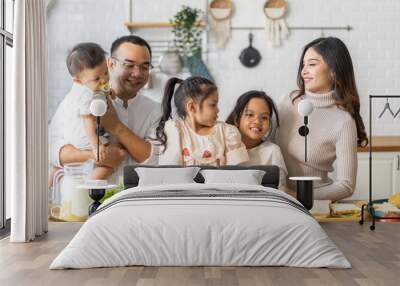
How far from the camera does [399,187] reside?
8242 mm

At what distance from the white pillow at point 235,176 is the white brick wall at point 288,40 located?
1173 mm

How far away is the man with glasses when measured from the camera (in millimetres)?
8234

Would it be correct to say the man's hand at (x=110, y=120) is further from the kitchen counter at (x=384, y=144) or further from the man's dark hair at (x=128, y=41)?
the kitchen counter at (x=384, y=144)

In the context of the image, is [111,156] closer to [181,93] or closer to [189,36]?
[181,93]

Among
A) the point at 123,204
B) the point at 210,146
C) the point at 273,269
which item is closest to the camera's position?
the point at 273,269

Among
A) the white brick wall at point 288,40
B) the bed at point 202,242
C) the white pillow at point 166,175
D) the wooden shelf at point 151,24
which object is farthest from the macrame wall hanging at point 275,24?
the bed at point 202,242

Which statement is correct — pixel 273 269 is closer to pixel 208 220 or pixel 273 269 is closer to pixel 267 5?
pixel 208 220

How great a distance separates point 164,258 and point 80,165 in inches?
133

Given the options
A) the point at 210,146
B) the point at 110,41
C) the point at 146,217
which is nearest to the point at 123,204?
the point at 146,217

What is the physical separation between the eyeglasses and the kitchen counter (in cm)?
283

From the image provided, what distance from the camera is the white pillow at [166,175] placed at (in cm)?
760

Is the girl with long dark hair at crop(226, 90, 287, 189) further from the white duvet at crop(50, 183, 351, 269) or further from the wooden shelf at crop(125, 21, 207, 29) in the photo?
the white duvet at crop(50, 183, 351, 269)

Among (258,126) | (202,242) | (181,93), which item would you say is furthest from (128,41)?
(202,242)

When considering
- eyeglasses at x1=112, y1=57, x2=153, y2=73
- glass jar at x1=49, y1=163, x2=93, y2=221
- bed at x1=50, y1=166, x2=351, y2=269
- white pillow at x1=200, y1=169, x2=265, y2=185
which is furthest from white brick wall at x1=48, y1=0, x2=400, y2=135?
bed at x1=50, y1=166, x2=351, y2=269
